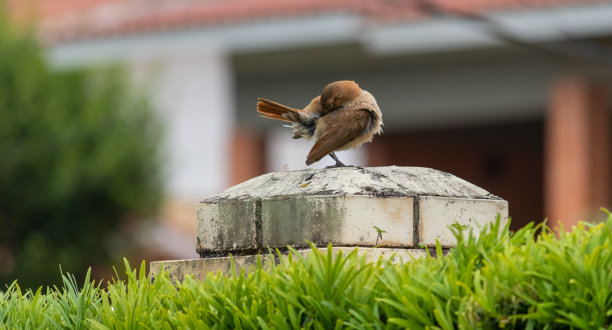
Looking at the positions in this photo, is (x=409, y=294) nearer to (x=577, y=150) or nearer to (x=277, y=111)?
(x=277, y=111)

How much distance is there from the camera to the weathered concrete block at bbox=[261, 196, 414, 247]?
4.06 meters

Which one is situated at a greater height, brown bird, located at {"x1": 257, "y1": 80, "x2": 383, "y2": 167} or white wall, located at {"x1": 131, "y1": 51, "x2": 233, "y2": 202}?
white wall, located at {"x1": 131, "y1": 51, "x2": 233, "y2": 202}

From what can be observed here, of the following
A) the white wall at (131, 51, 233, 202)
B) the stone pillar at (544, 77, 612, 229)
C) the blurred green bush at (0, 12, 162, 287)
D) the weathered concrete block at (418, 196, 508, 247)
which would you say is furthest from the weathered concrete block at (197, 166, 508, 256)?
the white wall at (131, 51, 233, 202)

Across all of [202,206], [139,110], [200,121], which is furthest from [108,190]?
[202,206]

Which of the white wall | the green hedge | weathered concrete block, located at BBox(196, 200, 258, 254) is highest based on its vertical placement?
the white wall

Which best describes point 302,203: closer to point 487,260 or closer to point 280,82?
point 487,260

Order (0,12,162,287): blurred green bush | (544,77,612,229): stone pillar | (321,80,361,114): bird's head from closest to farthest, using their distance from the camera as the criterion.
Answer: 1. (321,80,361,114): bird's head
2. (0,12,162,287): blurred green bush
3. (544,77,612,229): stone pillar

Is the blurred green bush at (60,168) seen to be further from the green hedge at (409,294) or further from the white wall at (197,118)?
the green hedge at (409,294)

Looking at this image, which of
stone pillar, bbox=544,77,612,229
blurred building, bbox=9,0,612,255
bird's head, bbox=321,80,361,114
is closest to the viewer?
bird's head, bbox=321,80,361,114

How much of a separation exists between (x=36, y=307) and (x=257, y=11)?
12738 mm

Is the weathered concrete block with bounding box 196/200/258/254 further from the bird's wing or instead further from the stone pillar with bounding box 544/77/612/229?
the stone pillar with bounding box 544/77/612/229

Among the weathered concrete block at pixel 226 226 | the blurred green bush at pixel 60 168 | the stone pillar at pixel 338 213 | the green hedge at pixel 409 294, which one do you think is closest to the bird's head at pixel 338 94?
the stone pillar at pixel 338 213

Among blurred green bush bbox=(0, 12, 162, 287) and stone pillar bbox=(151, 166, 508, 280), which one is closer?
stone pillar bbox=(151, 166, 508, 280)

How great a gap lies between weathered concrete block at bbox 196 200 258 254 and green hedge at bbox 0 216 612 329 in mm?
580
